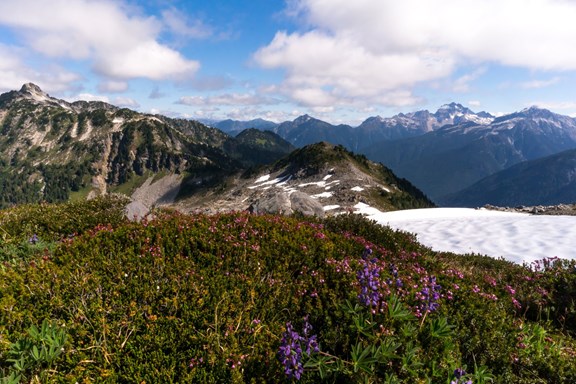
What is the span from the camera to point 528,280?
757 centimetres

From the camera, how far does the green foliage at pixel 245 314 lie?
3596 millimetres

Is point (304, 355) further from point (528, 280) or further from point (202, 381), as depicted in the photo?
point (528, 280)

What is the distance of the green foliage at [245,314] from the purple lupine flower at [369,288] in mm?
121

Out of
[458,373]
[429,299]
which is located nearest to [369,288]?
[429,299]

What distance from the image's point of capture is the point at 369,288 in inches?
178

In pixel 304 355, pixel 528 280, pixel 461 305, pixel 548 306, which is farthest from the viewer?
pixel 528 280

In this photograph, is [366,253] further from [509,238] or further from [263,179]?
[263,179]

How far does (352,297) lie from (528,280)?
579cm

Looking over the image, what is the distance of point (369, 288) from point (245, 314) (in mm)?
1789

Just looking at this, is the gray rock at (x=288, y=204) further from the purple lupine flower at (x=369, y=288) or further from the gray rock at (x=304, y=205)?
the purple lupine flower at (x=369, y=288)

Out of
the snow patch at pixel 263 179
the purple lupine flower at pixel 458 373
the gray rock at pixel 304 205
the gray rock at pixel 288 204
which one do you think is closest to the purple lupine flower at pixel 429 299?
the purple lupine flower at pixel 458 373

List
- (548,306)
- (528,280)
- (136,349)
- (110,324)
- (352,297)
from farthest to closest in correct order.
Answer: (528,280)
(548,306)
(352,297)
(110,324)
(136,349)

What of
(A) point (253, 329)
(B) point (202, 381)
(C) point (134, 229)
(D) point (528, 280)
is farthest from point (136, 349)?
(D) point (528, 280)

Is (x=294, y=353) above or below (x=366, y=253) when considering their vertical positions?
below
